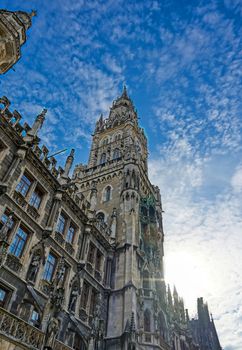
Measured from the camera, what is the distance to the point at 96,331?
2191 centimetres

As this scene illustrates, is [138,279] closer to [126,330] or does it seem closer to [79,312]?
[126,330]

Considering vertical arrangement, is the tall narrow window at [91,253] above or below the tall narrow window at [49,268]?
above

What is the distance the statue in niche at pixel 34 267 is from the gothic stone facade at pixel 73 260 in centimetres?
6

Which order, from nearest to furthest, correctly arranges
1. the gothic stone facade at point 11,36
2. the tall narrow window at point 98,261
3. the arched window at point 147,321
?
the gothic stone facade at point 11,36 → the arched window at point 147,321 → the tall narrow window at point 98,261

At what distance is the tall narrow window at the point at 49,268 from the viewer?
20200 mm

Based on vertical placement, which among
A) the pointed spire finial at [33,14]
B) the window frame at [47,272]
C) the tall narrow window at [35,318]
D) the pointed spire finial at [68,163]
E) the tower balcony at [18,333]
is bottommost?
the tower balcony at [18,333]

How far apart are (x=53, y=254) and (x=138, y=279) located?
10.3m

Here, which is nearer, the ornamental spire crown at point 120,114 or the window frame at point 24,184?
the window frame at point 24,184

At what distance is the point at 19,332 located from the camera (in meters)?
14.1

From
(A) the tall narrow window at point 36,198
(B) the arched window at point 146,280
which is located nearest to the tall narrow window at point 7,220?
(A) the tall narrow window at point 36,198

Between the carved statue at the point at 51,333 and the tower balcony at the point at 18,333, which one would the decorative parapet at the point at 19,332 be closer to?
the tower balcony at the point at 18,333

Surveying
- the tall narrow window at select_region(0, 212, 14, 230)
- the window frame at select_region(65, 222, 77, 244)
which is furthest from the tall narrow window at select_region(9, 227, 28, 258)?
the window frame at select_region(65, 222, 77, 244)

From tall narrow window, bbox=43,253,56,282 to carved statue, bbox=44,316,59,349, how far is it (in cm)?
453

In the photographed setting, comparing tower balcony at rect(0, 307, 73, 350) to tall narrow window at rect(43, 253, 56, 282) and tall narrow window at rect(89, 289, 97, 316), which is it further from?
tall narrow window at rect(89, 289, 97, 316)
